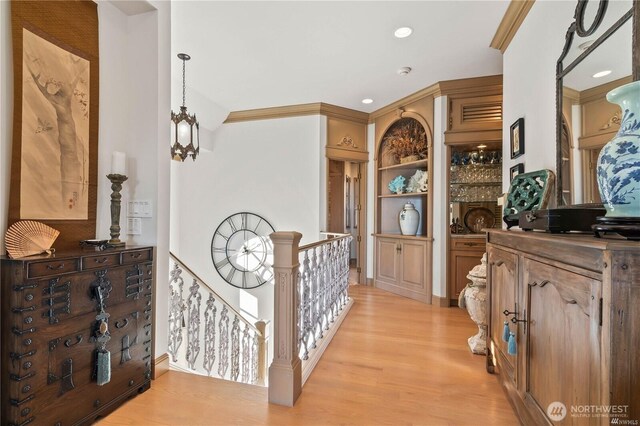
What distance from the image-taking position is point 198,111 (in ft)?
14.0

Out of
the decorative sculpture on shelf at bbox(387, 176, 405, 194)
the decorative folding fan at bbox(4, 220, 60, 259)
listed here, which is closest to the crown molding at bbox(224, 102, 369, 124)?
the decorative sculpture on shelf at bbox(387, 176, 405, 194)

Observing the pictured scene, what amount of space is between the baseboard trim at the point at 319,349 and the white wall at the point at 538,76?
2.09 m

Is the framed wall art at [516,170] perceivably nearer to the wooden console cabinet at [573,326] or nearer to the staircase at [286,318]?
the wooden console cabinet at [573,326]

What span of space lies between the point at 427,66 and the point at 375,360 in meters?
3.08

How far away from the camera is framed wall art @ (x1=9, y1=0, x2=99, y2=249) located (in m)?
1.38

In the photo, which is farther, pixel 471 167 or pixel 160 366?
pixel 471 167

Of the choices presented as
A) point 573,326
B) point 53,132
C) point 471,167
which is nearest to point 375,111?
point 471,167

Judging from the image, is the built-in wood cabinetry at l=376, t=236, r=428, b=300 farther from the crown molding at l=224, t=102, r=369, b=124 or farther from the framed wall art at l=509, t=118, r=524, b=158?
the crown molding at l=224, t=102, r=369, b=124

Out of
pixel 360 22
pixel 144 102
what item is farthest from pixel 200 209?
pixel 360 22

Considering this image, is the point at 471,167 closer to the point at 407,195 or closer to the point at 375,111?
the point at 407,195

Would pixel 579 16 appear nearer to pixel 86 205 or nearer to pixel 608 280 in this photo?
pixel 608 280

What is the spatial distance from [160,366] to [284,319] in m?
1.02

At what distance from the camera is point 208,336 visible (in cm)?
266

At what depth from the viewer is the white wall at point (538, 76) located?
1812mm
